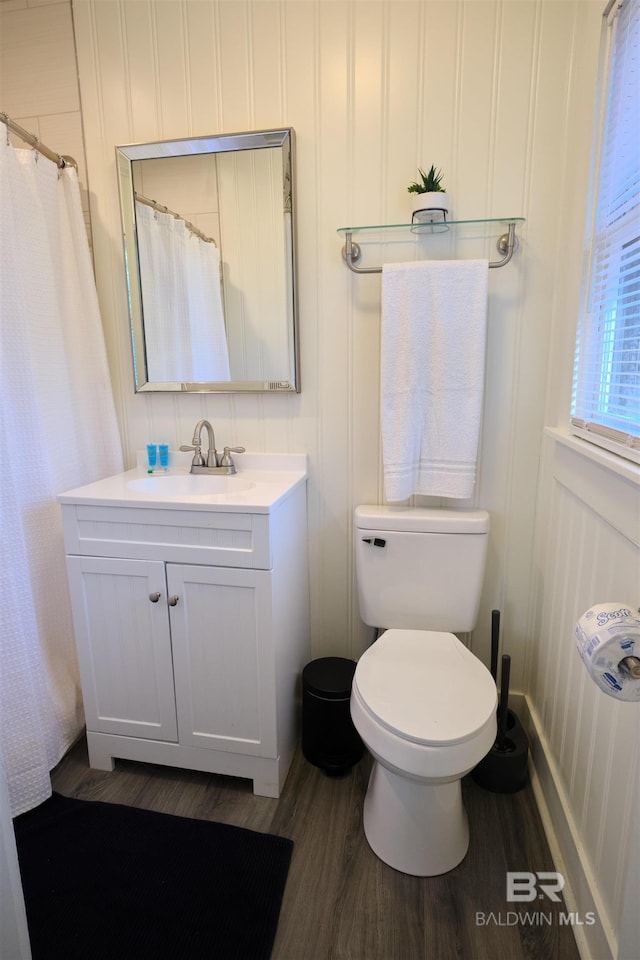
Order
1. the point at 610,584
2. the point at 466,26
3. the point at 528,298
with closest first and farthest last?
A: the point at 610,584
the point at 466,26
the point at 528,298

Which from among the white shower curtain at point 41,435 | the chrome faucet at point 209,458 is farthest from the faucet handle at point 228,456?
the white shower curtain at point 41,435

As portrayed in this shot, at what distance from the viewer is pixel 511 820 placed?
1.49 metres

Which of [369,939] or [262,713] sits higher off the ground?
[262,713]

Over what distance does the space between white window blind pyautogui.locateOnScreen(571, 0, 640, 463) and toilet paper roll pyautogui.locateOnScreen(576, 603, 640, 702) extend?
37 centimetres

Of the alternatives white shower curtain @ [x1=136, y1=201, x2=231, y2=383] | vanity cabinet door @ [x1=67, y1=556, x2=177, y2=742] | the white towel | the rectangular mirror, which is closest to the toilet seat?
the white towel

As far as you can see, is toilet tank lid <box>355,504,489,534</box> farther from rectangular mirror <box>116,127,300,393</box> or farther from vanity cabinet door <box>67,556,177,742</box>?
vanity cabinet door <box>67,556,177,742</box>

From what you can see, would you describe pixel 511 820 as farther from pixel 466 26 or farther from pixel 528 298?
pixel 466 26

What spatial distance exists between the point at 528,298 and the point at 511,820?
156cm

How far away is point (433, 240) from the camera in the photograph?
1.60 metres

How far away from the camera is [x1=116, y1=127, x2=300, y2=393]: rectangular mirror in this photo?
1.66m

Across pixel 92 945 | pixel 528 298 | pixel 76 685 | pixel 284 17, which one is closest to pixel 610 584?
pixel 528 298

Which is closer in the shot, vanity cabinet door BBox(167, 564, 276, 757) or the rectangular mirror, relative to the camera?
vanity cabinet door BBox(167, 564, 276, 757)

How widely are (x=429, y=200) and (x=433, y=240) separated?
0.13 metres

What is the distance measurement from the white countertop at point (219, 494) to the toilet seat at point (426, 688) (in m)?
0.54
